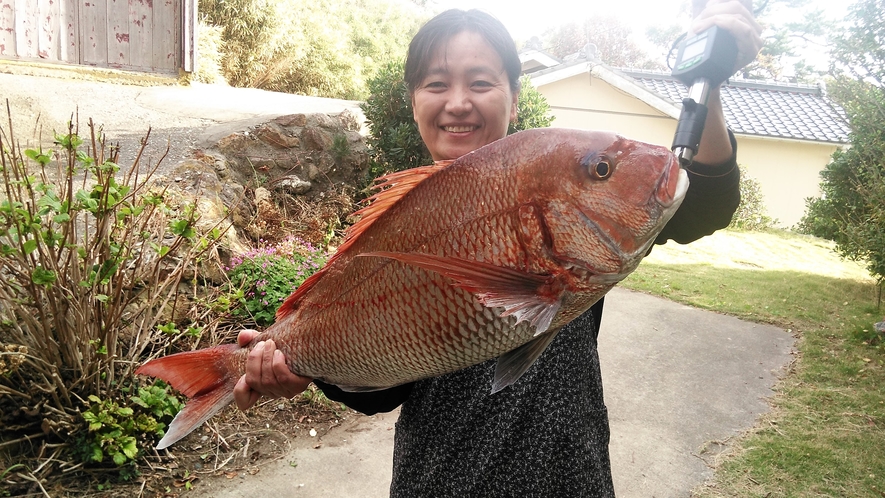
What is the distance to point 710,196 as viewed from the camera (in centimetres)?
151

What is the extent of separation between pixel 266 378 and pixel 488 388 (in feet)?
1.90

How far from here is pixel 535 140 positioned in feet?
3.41

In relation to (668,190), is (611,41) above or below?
above

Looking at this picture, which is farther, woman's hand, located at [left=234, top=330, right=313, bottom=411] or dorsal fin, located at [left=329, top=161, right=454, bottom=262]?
woman's hand, located at [left=234, top=330, right=313, bottom=411]

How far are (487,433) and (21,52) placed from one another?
32.9 ft

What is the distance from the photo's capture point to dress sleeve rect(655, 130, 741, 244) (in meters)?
1.49

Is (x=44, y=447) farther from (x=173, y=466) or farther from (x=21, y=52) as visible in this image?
(x=21, y=52)

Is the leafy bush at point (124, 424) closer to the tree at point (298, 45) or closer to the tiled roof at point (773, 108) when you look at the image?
the tree at point (298, 45)

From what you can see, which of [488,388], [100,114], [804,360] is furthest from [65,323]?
[804,360]

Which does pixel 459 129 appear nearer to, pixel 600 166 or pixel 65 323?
pixel 600 166

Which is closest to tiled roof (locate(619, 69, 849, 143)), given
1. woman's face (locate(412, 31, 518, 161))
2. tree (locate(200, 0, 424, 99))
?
tree (locate(200, 0, 424, 99))

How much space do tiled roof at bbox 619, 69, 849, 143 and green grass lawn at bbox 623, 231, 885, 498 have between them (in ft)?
16.7

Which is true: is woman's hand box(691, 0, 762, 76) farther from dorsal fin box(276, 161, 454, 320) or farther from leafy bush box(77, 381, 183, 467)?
leafy bush box(77, 381, 183, 467)

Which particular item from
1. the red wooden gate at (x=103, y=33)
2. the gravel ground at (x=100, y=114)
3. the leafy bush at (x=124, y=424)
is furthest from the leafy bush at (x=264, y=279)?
the red wooden gate at (x=103, y=33)
